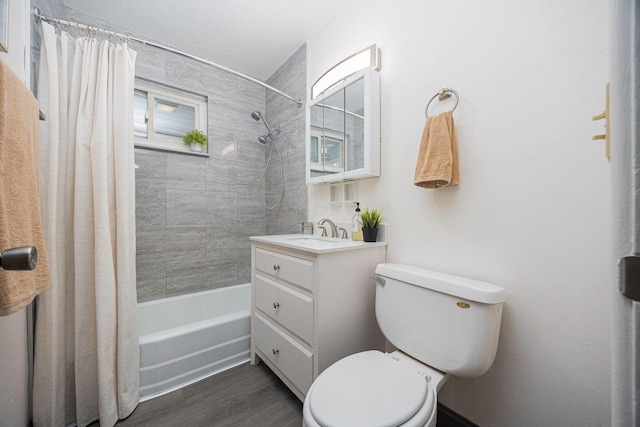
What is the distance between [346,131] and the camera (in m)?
1.58

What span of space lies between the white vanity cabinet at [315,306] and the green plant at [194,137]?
4.22ft

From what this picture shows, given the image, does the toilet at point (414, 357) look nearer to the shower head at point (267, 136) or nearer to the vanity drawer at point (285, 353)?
the vanity drawer at point (285, 353)

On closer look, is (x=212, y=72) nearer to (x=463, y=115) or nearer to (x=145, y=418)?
(x=463, y=115)

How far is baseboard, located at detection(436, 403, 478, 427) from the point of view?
1095 mm

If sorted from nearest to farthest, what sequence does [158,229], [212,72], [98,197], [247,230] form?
[98,197], [158,229], [212,72], [247,230]

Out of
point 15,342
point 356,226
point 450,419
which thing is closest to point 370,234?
point 356,226

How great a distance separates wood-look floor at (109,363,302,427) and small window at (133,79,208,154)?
1.78 m

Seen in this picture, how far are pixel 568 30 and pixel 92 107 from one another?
2.07 metres

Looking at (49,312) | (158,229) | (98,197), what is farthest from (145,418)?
(158,229)

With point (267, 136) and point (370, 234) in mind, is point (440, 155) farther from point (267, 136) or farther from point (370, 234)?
point (267, 136)

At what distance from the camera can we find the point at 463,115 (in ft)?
3.62

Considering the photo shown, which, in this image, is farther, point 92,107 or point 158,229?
point 158,229

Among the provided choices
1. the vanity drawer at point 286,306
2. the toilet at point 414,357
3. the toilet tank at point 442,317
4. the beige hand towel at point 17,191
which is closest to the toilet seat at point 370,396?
the toilet at point 414,357

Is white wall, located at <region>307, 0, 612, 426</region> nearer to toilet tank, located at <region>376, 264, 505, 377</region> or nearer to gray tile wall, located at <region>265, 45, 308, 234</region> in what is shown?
toilet tank, located at <region>376, 264, 505, 377</region>
